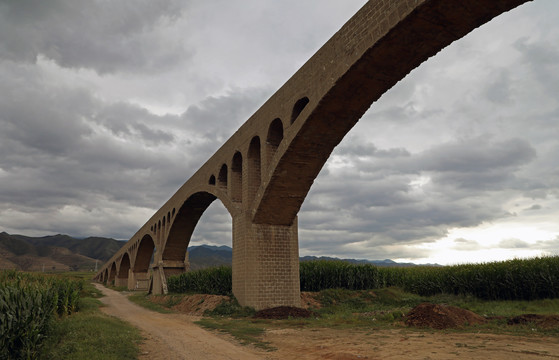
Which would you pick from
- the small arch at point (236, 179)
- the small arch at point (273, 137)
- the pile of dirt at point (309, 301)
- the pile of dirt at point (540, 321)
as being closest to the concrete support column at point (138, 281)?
the small arch at point (236, 179)

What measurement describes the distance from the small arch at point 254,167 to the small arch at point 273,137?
1.62 metres

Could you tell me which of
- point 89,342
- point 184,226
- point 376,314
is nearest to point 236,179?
point 376,314

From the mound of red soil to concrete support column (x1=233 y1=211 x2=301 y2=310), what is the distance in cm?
103

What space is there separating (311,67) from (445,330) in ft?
33.7

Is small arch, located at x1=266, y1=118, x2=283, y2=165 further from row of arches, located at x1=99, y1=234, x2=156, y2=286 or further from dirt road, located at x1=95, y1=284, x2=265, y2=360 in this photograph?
row of arches, located at x1=99, y1=234, x2=156, y2=286

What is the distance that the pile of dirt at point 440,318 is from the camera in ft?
37.2

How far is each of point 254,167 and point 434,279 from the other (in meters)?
12.6

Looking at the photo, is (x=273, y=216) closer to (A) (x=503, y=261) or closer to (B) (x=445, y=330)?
(B) (x=445, y=330)

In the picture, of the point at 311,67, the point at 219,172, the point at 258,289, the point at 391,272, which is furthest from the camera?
the point at 391,272

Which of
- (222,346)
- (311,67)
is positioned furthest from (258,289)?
(311,67)

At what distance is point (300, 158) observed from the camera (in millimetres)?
16547

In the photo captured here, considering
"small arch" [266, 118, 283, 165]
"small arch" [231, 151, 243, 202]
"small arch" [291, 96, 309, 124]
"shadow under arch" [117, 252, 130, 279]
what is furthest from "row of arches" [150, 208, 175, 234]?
"shadow under arch" [117, 252, 130, 279]

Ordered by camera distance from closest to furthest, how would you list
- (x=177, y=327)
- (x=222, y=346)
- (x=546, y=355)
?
(x=546, y=355)
(x=222, y=346)
(x=177, y=327)

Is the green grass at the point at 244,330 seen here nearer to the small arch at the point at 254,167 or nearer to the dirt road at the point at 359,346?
the dirt road at the point at 359,346
